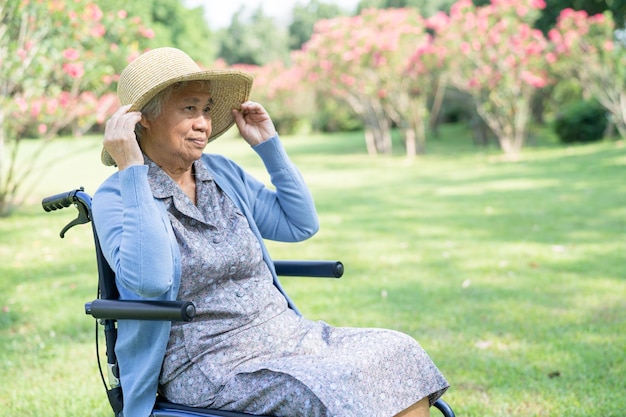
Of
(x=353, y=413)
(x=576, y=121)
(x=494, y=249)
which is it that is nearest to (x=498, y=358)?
(x=353, y=413)

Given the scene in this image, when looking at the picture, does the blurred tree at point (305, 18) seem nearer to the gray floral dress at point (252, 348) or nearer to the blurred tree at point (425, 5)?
the blurred tree at point (425, 5)

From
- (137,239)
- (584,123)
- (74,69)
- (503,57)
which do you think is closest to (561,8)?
(584,123)

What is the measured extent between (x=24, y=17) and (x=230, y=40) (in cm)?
5004

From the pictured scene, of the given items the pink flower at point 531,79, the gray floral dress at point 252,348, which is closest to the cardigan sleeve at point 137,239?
the gray floral dress at point 252,348

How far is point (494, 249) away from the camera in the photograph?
280 inches

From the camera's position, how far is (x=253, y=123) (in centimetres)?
290

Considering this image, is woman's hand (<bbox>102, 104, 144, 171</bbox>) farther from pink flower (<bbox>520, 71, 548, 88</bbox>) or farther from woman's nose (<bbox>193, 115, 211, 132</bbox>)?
pink flower (<bbox>520, 71, 548, 88</bbox>)

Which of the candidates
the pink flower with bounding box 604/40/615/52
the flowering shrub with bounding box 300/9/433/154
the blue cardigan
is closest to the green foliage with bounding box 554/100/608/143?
the flowering shrub with bounding box 300/9/433/154

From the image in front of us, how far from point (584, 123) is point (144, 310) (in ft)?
63.6

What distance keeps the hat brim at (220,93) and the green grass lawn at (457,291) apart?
1560 millimetres

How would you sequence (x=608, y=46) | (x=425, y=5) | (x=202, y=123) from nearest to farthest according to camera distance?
(x=202, y=123), (x=608, y=46), (x=425, y=5)

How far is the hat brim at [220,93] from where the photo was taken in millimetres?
2445

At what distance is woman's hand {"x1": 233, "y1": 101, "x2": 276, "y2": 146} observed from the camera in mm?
2871

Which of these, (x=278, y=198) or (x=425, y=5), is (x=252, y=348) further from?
(x=425, y=5)
